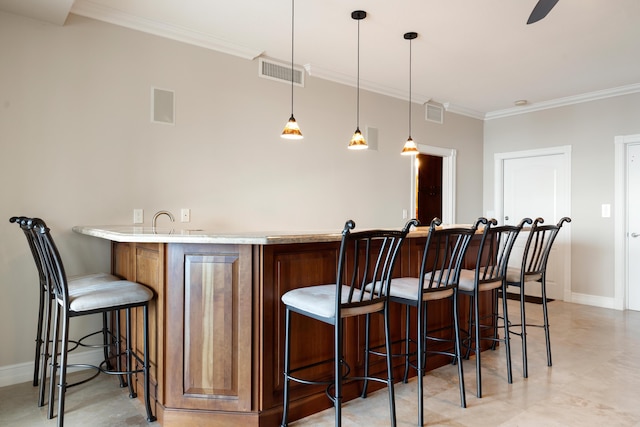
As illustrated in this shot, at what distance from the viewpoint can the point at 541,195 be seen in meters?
5.73

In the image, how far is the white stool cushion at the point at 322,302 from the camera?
1.98 meters

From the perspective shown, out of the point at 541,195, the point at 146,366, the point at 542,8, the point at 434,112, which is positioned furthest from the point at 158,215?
the point at 541,195

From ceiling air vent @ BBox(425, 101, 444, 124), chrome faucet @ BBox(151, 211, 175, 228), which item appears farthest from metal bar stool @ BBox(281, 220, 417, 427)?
ceiling air vent @ BBox(425, 101, 444, 124)

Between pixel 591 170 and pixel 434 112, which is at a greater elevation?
pixel 434 112

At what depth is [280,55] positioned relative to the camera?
4.06m

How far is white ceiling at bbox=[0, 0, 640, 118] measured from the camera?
3.09m

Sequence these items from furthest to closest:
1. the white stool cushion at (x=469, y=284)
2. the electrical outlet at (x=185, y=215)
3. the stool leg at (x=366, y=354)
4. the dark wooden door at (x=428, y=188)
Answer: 1. the dark wooden door at (x=428, y=188)
2. the electrical outlet at (x=185, y=215)
3. the white stool cushion at (x=469, y=284)
4. the stool leg at (x=366, y=354)

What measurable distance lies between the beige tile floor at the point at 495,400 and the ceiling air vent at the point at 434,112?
3.14m

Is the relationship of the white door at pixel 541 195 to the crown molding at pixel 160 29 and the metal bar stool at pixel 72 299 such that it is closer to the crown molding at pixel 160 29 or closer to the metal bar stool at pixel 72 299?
the crown molding at pixel 160 29

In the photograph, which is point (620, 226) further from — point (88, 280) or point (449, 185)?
point (88, 280)

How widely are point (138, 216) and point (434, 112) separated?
395 cm

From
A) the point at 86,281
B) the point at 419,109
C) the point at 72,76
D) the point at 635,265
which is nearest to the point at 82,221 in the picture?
the point at 86,281

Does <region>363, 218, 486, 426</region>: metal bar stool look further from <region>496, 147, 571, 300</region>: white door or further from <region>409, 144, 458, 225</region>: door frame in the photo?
<region>496, 147, 571, 300</region>: white door

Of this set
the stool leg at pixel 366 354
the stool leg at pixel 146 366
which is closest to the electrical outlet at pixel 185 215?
the stool leg at pixel 146 366
